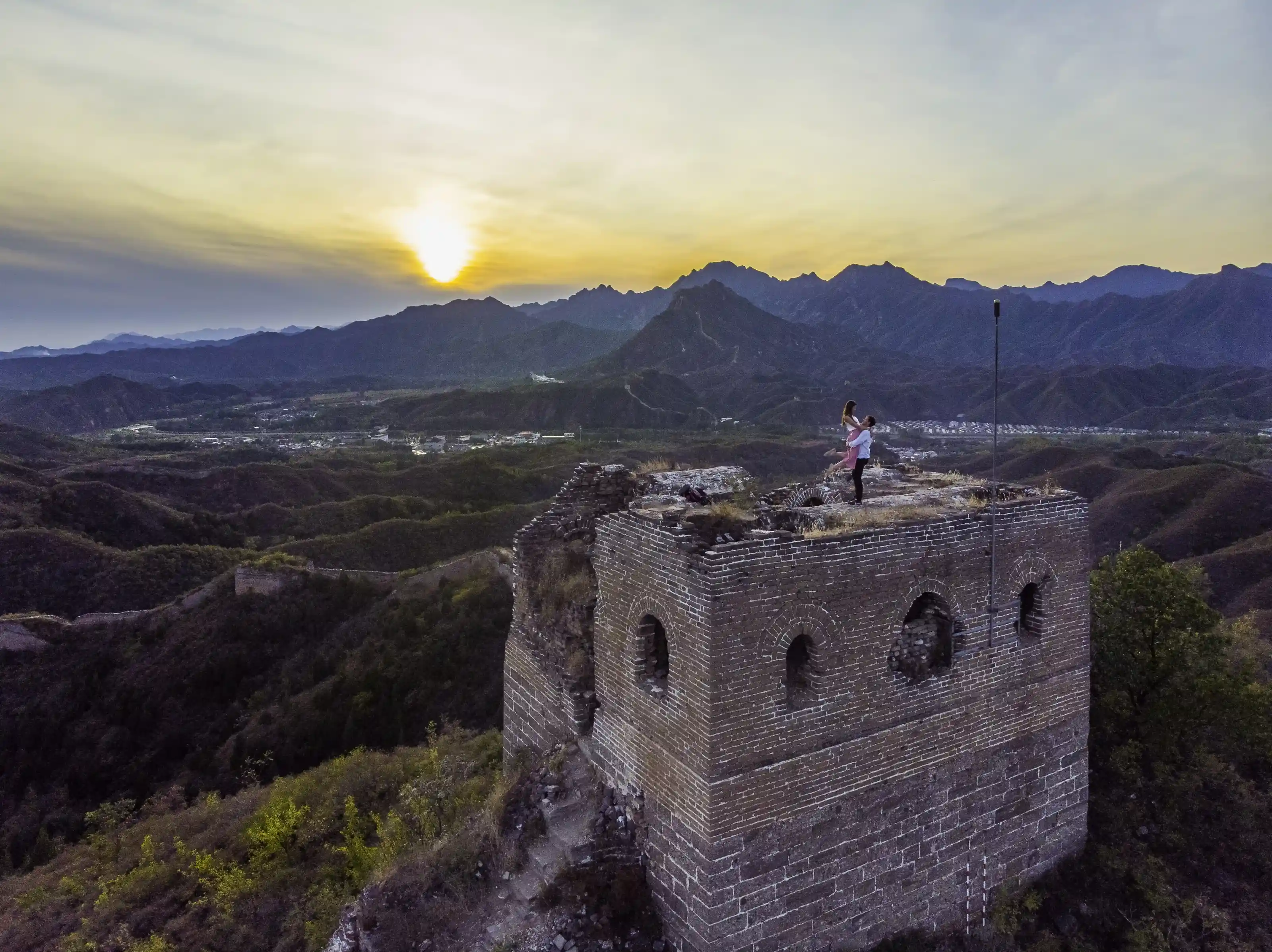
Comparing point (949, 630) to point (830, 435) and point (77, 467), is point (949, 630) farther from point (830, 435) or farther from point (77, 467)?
point (830, 435)

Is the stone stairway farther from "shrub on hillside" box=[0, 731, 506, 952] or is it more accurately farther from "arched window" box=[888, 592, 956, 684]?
"arched window" box=[888, 592, 956, 684]

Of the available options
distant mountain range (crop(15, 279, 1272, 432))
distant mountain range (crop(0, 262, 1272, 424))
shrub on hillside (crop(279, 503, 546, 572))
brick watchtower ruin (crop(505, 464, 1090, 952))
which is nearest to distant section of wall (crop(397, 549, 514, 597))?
shrub on hillside (crop(279, 503, 546, 572))

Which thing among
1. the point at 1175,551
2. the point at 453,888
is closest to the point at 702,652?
the point at 453,888

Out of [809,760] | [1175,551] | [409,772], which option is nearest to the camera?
[809,760]

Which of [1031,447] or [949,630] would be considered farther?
[1031,447]

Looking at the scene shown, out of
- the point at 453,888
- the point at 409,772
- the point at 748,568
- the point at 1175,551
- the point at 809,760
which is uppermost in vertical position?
the point at 748,568

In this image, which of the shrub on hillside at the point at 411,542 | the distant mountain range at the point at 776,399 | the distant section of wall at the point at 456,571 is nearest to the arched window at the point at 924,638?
the distant section of wall at the point at 456,571
